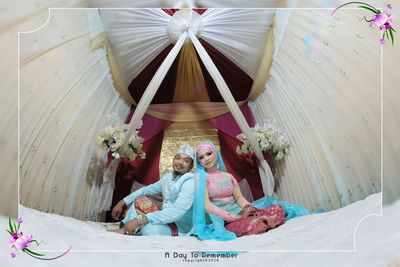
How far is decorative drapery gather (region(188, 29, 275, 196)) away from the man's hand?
1.88 feet

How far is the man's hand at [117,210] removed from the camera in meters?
1.72

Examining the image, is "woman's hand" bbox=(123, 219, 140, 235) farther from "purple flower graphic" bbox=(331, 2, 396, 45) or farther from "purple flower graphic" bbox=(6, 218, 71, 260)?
"purple flower graphic" bbox=(331, 2, 396, 45)

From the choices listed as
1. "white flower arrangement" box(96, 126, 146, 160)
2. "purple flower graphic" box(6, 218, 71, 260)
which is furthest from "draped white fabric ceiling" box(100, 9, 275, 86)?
"purple flower graphic" box(6, 218, 71, 260)

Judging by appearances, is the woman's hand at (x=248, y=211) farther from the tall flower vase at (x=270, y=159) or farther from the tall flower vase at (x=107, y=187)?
the tall flower vase at (x=107, y=187)

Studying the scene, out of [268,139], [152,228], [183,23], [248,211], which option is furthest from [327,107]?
[152,228]

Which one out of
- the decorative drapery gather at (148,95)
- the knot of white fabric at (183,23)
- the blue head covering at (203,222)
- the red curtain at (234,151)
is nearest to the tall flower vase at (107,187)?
the decorative drapery gather at (148,95)

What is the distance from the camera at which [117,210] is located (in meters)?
1.72

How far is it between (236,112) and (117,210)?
62cm

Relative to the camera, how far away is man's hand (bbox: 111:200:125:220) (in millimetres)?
1723

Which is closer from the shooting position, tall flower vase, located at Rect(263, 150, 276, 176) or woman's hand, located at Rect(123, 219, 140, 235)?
woman's hand, located at Rect(123, 219, 140, 235)

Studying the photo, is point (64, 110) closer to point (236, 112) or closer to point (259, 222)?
point (236, 112)

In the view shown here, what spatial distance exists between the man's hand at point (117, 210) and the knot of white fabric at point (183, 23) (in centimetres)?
69

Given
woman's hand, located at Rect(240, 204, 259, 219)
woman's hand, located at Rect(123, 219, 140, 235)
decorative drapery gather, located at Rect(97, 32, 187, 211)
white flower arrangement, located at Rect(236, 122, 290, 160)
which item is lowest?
woman's hand, located at Rect(123, 219, 140, 235)

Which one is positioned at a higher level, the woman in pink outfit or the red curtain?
the red curtain
